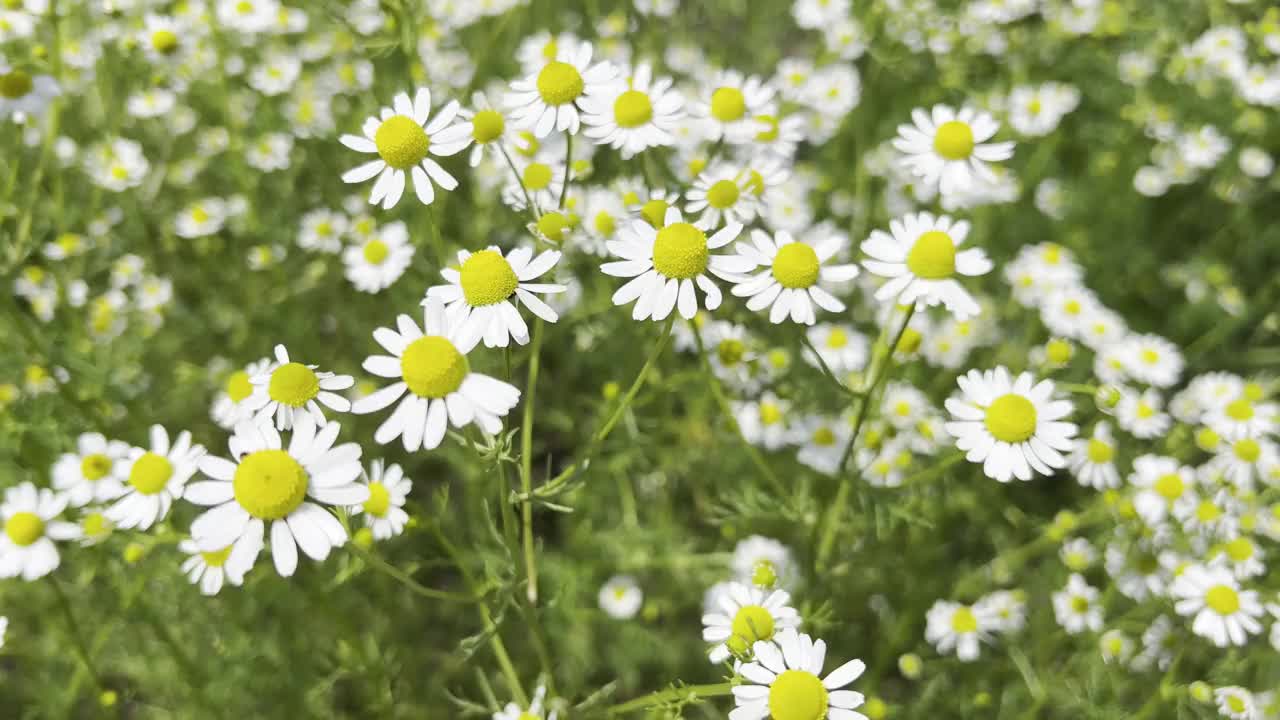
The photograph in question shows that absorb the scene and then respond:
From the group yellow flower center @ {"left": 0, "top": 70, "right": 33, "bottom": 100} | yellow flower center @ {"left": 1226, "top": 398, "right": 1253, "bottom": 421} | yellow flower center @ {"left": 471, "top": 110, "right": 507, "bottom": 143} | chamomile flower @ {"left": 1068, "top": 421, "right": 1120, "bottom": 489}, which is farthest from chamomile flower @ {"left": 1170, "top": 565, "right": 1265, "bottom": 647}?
yellow flower center @ {"left": 0, "top": 70, "right": 33, "bottom": 100}

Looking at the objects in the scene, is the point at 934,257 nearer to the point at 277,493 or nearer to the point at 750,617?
the point at 750,617

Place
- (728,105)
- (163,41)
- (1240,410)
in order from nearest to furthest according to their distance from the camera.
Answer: (728,105) < (1240,410) < (163,41)

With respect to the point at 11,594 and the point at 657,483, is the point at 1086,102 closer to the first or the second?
the point at 657,483

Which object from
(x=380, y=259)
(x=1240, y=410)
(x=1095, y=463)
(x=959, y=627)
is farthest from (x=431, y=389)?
(x=1240, y=410)

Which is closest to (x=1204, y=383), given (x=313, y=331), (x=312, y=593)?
(x=312, y=593)

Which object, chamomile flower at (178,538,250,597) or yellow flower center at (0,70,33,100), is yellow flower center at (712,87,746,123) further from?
yellow flower center at (0,70,33,100)

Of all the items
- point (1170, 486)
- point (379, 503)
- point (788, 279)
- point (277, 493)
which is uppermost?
point (277, 493)
